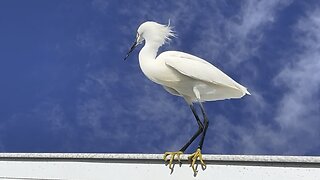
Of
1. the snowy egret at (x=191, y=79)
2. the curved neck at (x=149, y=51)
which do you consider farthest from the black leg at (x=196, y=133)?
the curved neck at (x=149, y=51)

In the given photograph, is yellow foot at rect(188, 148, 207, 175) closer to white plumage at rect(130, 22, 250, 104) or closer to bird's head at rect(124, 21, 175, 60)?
white plumage at rect(130, 22, 250, 104)

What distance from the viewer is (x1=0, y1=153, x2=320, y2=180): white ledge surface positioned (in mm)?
2793

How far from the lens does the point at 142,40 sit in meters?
4.43

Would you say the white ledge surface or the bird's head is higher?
the bird's head

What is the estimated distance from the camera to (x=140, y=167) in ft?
10.8

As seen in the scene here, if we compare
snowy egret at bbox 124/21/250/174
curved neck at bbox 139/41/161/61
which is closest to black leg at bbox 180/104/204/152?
snowy egret at bbox 124/21/250/174

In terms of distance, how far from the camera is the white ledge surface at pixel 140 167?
279 cm

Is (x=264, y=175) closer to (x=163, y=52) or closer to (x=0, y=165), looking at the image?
(x=163, y=52)

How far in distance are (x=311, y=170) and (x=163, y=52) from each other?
166cm

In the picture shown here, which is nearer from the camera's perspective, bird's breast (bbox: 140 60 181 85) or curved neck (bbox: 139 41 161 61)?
bird's breast (bbox: 140 60 181 85)

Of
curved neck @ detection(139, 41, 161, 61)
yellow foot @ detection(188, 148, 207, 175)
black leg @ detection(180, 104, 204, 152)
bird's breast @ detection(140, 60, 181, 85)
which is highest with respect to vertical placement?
curved neck @ detection(139, 41, 161, 61)

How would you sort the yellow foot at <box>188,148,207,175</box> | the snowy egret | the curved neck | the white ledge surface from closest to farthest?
the white ledge surface → the yellow foot at <box>188,148,207,175</box> → the snowy egret → the curved neck

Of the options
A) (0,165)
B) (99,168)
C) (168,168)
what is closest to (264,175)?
(168,168)

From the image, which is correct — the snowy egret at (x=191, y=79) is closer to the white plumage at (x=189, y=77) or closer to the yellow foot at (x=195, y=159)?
the white plumage at (x=189, y=77)
